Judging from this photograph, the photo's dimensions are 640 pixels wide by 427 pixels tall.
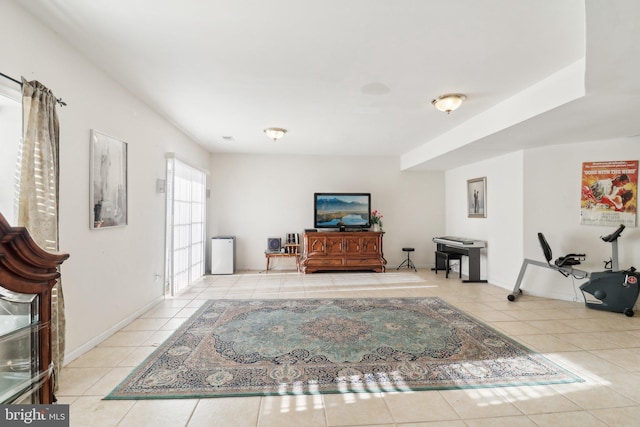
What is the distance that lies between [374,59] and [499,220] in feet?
13.0

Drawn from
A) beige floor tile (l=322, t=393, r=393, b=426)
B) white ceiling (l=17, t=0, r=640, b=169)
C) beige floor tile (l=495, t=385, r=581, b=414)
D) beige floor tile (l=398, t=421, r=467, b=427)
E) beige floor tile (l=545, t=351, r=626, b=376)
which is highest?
white ceiling (l=17, t=0, r=640, b=169)

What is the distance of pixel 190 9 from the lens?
2.01 metres

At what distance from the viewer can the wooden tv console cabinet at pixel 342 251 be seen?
625cm

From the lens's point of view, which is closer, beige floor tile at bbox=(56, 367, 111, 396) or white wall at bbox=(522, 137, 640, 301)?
beige floor tile at bbox=(56, 367, 111, 396)

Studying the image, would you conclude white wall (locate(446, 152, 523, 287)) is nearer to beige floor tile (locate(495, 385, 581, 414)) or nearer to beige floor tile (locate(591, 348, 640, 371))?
beige floor tile (locate(591, 348, 640, 371))

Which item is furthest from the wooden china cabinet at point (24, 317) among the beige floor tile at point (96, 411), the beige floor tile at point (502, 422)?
the beige floor tile at point (502, 422)

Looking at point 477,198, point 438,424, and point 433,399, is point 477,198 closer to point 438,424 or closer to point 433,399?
point 433,399

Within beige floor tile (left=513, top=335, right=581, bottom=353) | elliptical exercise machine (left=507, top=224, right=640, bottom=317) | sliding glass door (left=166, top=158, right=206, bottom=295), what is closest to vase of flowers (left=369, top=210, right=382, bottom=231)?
elliptical exercise machine (left=507, top=224, right=640, bottom=317)

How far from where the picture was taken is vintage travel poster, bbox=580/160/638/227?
13.1 feet

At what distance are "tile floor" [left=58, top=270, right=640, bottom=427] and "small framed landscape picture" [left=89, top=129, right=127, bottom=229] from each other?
1208 millimetres

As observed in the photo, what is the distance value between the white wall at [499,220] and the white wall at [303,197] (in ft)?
3.38

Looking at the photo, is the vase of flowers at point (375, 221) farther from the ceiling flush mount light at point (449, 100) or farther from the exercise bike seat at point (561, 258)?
the ceiling flush mount light at point (449, 100)

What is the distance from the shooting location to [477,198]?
19.1ft

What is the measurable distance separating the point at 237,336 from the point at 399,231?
4.88m
